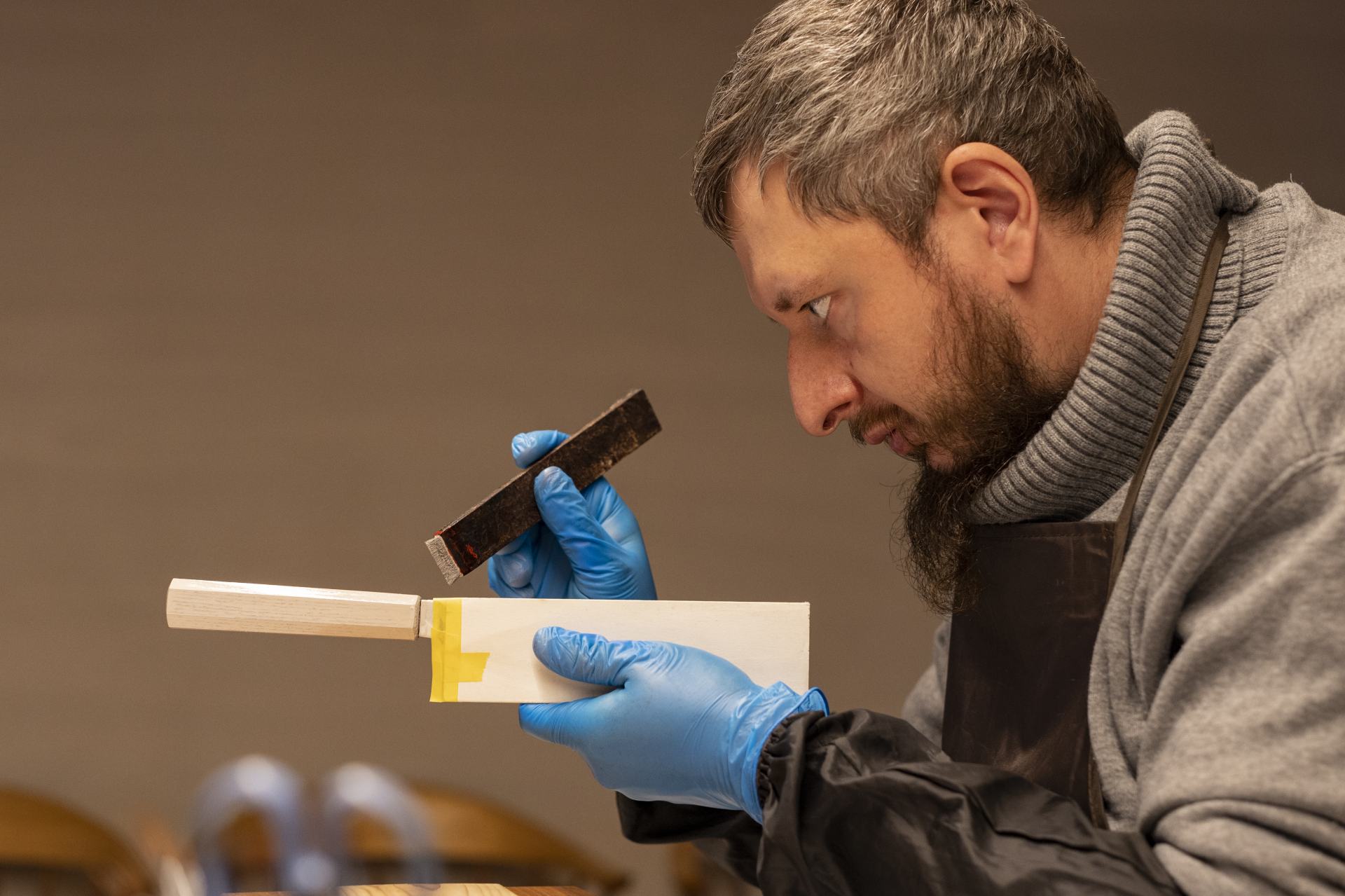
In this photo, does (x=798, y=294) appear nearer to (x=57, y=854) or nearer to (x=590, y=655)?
(x=590, y=655)

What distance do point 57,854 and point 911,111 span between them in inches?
101

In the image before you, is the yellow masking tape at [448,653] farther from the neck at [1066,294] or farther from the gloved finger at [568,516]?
the neck at [1066,294]

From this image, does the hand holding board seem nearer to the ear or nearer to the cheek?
the cheek

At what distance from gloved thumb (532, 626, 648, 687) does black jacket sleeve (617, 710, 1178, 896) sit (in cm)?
26

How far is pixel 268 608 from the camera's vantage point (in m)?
1.45

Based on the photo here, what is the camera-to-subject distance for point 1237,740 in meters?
0.96

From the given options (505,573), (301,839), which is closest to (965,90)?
(505,573)

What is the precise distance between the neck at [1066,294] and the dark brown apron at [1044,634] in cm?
13

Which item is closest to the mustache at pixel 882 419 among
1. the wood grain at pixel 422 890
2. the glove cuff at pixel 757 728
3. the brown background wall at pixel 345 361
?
the glove cuff at pixel 757 728

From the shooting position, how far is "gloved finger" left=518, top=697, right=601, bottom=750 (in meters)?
1.46

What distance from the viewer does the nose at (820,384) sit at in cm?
146

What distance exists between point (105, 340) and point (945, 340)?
2.35 meters

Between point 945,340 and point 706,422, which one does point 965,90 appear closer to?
point 945,340

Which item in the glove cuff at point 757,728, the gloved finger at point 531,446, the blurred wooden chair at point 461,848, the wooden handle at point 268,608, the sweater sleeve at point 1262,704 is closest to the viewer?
the sweater sleeve at point 1262,704
